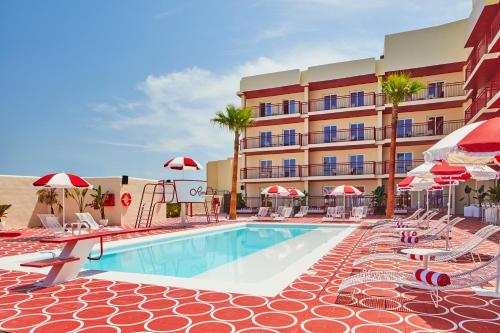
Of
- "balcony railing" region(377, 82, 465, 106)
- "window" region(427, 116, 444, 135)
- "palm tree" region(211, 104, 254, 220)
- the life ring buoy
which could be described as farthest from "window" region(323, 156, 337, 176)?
the life ring buoy

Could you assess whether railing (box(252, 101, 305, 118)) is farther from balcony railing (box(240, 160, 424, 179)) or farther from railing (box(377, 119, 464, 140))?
railing (box(377, 119, 464, 140))

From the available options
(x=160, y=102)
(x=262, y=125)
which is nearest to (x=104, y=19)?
(x=160, y=102)

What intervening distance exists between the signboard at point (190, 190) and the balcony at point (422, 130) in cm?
1524

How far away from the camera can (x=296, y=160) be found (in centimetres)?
2961

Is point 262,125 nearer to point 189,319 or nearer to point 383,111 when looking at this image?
point 383,111

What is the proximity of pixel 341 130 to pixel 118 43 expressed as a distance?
1880 cm

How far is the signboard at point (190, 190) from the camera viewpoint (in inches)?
696

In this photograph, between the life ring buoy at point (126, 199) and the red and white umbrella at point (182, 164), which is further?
the life ring buoy at point (126, 199)

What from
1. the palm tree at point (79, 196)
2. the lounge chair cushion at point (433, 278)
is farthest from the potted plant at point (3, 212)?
the lounge chair cushion at point (433, 278)

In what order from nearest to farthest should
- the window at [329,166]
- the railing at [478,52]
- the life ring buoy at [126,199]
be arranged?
the life ring buoy at [126,199]
the railing at [478,52]
the window at [329,166]

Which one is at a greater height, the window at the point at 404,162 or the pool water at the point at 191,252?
the window at the point at 404,162

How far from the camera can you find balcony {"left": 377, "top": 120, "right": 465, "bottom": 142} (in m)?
25.0

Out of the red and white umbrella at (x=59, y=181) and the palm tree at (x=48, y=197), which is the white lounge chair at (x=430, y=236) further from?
the palm tree at (x=48, y=197)

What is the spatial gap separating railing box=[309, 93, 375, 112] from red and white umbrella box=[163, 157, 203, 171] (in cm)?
1472
